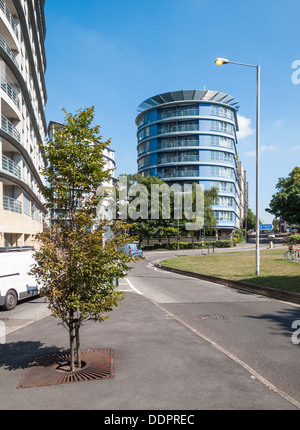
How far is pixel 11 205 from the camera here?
76.1ft

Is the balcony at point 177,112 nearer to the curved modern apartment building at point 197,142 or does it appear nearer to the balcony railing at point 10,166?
the curved modern apartment building at point 197,142

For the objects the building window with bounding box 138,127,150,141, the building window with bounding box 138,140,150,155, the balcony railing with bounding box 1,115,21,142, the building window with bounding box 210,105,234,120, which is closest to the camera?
the balcony railing with bounding box 1,115,21,142

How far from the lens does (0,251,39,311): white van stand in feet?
35.7

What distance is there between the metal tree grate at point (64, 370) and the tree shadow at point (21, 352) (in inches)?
8.9

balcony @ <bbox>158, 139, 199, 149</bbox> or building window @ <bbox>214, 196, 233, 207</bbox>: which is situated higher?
balcony @ <bbox>158, 139, 199, 149</bbox>

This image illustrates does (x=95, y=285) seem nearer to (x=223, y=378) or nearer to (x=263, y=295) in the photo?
(x=223, y=378)

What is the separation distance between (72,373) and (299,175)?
80692 mm

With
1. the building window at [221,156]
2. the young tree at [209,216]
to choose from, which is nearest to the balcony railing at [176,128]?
the building window at [221,156]

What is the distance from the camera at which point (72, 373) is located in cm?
529

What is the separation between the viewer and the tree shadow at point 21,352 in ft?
19.0

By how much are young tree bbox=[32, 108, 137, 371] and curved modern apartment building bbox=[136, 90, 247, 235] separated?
61063 mm

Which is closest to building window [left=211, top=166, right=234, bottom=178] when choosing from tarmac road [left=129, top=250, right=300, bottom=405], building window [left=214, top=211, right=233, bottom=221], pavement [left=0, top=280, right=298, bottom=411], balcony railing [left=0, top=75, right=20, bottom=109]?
building window [left=214, top=211, right=233, bottom=221]

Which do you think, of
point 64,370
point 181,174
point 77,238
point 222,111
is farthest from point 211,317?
point 222,111

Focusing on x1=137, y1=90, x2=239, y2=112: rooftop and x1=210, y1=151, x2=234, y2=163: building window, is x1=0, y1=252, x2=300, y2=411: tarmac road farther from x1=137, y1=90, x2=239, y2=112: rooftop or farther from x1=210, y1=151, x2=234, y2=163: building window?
x1=137, y1=90, x2=239, y2=112: rooftop
